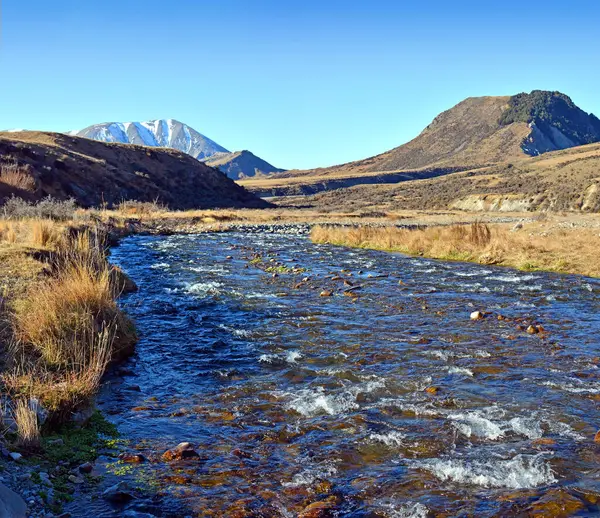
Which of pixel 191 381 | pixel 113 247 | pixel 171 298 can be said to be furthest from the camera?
pixel 113 247

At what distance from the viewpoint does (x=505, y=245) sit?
19844 millimetres

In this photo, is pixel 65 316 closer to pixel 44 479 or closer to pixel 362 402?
pixel 44 479

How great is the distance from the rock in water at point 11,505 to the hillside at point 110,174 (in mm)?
32002

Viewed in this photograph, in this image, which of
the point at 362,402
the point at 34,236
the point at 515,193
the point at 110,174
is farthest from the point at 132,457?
the point at 110,174

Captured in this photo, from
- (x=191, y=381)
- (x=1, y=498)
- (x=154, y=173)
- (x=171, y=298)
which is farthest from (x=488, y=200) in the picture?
(x=1, y=498)

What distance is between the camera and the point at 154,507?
4.19 metres

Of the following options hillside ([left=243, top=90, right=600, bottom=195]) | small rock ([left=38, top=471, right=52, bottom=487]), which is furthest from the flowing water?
hillside ([left=243, top=90, right=600, bottom=195])

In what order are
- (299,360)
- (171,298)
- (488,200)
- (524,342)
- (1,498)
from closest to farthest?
(1,498), (299,360), (524,342), (171,298), (488,200)

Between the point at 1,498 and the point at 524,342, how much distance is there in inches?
317

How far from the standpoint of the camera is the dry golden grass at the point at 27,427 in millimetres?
4594

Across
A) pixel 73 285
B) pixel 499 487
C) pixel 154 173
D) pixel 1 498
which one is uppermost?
pixel 154 173

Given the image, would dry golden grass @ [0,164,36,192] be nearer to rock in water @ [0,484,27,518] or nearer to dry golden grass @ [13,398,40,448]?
dry golden grass @ [13,398,40,448]

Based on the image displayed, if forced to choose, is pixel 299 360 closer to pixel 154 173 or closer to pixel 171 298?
pixel 171 298

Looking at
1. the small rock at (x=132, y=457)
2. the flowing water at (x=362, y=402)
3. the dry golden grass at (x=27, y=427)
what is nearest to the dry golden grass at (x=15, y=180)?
the flowing water at (x=362, y=402)
